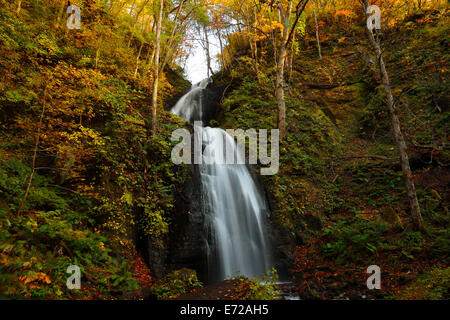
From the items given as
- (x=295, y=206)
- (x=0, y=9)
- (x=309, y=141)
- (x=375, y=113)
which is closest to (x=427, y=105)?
(x=375, y=113)

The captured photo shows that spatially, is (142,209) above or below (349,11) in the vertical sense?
below

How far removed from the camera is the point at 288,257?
834 cm

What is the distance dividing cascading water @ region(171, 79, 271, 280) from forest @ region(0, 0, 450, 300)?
56 millimetres

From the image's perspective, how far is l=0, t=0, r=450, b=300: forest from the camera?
191 inches

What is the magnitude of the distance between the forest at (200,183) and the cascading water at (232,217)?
6 cm

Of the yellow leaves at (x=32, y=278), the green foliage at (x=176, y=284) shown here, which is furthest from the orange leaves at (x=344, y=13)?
the yellow leaves at (x=32, y=278)

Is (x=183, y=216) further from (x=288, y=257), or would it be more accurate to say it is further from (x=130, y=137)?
(x=288, y=257)

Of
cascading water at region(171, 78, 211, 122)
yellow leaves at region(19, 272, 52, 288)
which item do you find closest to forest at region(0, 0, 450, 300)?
yellow leaves at region(19, 272, 52, 288)

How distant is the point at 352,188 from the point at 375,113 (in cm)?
606

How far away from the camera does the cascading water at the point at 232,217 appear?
7746 millimetres

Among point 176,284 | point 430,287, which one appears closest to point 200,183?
point 176,284

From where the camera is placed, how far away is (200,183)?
8.53 meters

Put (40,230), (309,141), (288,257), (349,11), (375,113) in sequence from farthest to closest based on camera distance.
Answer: (349,11) → (375,113) → (309,141) → (288,257) → (40,230)

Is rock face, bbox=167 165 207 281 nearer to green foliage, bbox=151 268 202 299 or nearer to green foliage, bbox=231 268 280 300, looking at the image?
green foliage, bbox=151 268 202 299
